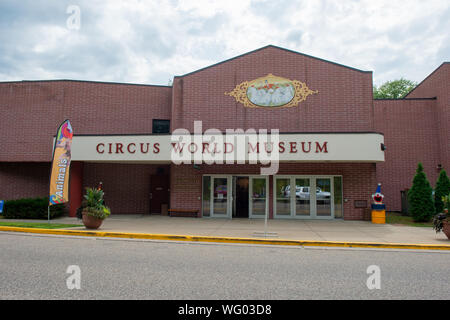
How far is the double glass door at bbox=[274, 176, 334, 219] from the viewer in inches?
626

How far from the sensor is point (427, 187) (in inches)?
597

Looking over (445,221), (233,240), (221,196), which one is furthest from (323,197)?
(233,240)

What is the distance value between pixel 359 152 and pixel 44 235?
12.5 m

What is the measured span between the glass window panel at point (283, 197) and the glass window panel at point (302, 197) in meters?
0.40

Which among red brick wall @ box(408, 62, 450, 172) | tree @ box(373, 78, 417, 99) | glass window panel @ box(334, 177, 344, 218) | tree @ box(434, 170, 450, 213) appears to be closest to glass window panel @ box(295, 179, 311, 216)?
glass window panel @ box(334, 177, 344, 218)

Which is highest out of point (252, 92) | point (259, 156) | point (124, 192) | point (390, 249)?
point (252, 92)

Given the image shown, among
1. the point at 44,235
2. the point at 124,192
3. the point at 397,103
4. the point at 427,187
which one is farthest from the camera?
the point at 397,103

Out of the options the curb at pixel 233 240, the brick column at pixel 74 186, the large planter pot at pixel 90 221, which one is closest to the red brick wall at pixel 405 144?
the curb at pixel 233 240

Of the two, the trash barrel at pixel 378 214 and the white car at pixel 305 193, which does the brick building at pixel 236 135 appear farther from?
the trash barrel at pixel 378 214

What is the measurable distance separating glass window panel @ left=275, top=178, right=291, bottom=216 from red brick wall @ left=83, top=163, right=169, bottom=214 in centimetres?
733

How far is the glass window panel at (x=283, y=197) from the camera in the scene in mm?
16078

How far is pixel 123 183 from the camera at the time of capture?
1834 centimetres
